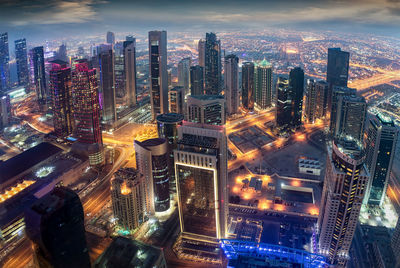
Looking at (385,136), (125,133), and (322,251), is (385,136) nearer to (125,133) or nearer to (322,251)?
(322,251)

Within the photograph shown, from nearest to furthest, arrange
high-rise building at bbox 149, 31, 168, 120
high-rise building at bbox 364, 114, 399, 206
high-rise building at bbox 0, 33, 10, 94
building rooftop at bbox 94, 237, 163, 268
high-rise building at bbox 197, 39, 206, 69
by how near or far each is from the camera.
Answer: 1. building rooftop at bbox 94, 237, 163, 268
2. high-rise building at bbox 364, 114, 399, 206
3. high-rise building at bbox 149, 31, 168, 120
4. high-rise building at bbox 0, 33, 10, 94
5. high-rise building at bbox 197, 39, 206, 69

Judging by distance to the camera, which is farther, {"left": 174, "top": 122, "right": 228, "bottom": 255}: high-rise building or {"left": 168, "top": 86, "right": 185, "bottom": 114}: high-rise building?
{"left": 168, "top": 86, "right": 185, "bottom": 114}: high-rise building

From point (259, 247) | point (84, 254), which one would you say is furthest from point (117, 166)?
point (84, 254)

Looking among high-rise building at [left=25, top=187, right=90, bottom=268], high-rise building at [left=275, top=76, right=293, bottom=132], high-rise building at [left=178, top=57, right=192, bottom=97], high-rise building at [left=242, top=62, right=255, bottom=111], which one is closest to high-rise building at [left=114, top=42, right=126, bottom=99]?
high-rise building at [left=178, top=57, right=192, bottom=97]

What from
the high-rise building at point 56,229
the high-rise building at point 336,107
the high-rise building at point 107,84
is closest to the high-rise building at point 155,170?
the high-rise building at point 56,229

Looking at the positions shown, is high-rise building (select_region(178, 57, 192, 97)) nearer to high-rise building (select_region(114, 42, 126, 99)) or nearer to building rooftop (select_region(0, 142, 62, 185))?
high-rise building (select_region(114, 42, 126, 99))

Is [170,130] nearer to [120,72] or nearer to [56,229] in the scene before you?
[56,229]
